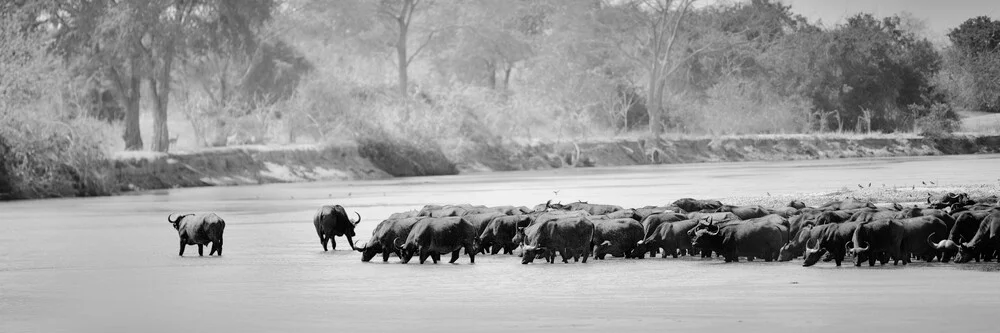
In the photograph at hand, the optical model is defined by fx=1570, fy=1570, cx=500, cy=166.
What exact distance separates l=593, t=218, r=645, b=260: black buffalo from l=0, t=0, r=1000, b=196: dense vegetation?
993 inches

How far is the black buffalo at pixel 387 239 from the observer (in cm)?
2048

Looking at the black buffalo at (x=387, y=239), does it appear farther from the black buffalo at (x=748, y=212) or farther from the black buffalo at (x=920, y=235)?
the black buffalo at (x=920, y=235)

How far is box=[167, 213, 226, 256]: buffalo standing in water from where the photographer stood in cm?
2166

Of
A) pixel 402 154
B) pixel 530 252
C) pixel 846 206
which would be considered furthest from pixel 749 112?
pixel 530 252

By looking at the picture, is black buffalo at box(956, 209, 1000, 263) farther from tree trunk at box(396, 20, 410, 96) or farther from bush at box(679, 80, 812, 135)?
bush at box(679, 80, 812, 135)

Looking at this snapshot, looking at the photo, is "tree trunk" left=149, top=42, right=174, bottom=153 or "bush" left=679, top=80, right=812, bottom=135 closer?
"tree trunk" left=149, top=42, right=174, bottom=153

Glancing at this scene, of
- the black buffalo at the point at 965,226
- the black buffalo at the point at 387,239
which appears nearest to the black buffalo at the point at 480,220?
the black buffalo at the point at 387,239

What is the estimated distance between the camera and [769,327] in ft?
44.3

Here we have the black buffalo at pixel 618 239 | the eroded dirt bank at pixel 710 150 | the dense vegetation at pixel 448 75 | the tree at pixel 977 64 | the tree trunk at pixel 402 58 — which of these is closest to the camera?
the black buffalo at pixel 618 239

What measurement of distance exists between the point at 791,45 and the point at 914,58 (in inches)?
291

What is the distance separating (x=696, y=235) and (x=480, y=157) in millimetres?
45481

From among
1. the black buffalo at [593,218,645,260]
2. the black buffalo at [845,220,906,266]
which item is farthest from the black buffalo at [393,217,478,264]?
the black buffalo at [845,220,906,266]

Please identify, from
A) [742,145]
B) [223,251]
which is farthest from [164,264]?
[742,145]

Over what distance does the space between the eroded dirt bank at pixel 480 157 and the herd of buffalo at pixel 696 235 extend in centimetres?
2753
